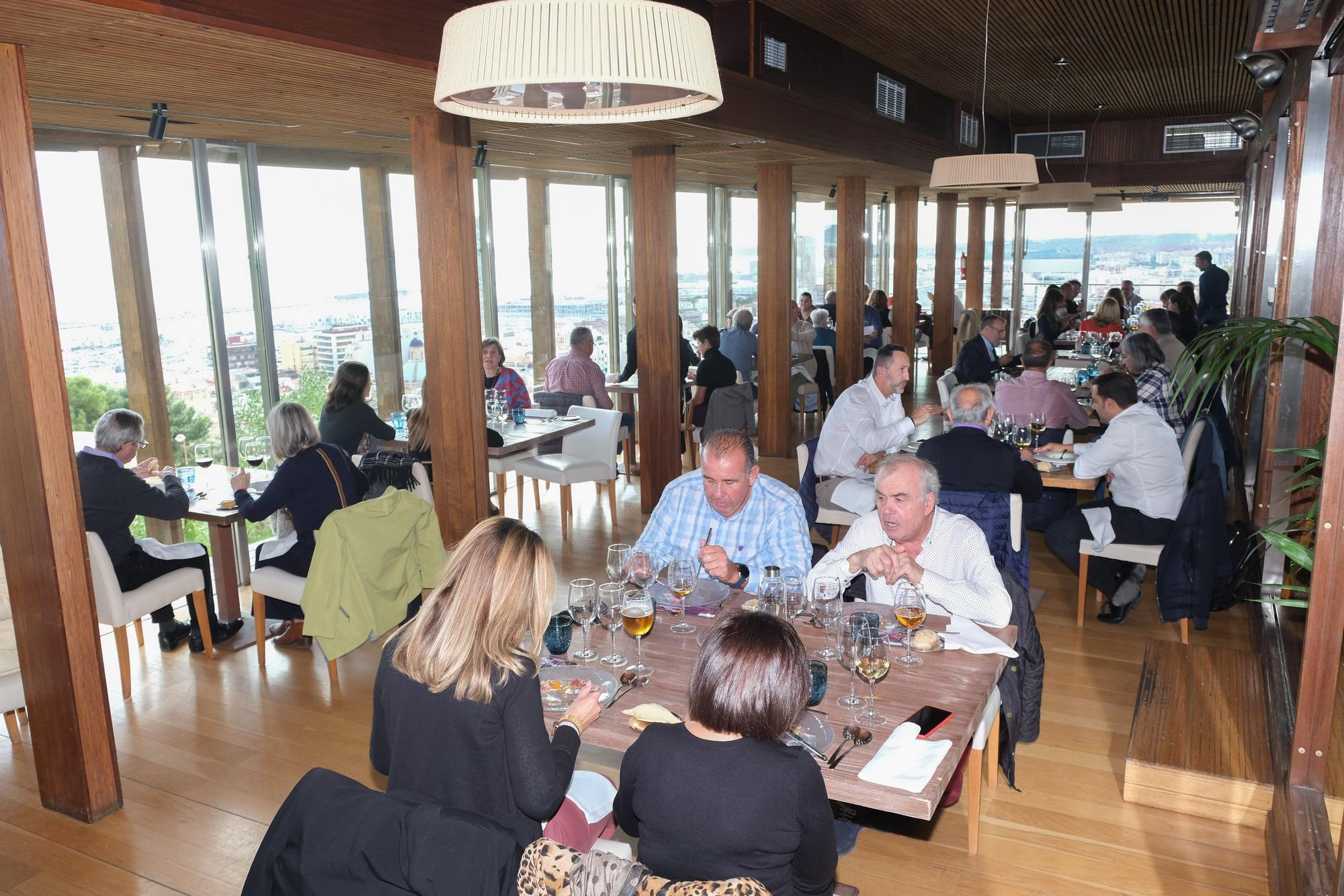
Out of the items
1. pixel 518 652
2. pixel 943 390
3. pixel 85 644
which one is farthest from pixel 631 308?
pixel 518 652

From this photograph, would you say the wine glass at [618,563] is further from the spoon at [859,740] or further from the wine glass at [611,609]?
the spoon at [859,740]

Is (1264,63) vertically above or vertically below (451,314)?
above

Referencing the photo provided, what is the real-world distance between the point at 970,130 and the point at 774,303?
5.30 metres

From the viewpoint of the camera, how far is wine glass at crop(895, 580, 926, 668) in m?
2.77

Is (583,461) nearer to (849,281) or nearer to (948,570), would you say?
(948,570)

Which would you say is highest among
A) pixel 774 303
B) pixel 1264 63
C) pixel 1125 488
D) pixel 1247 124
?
pixel 1247 124

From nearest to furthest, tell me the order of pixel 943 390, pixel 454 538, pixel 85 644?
pixel 85 644 → pixel 454 538 → pixel 943 390

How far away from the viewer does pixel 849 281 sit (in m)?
10.9

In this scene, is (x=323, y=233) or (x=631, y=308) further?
(x=631, y=308)

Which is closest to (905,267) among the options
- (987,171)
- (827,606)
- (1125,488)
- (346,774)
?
(987,171)

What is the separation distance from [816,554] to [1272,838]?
7.72 ft

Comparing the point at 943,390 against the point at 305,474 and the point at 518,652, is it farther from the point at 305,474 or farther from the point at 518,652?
the point at 518,652

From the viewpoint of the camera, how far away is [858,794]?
2.25m

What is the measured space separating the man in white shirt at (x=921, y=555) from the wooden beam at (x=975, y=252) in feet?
44.8
